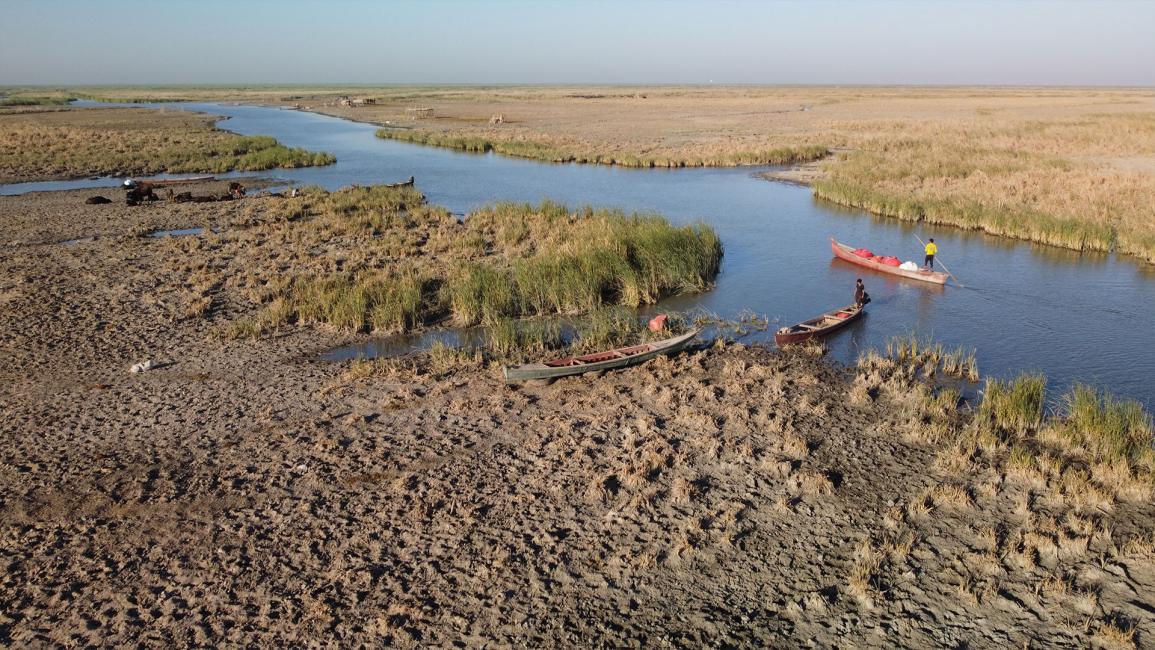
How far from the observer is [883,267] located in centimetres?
2353

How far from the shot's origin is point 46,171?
43.6 meters

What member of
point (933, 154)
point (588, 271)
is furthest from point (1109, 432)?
point (933, 154)

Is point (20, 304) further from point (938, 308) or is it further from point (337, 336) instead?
point (938, 308)

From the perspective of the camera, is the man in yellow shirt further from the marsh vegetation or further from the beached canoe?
the beached canoe

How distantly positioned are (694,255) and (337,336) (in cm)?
1127

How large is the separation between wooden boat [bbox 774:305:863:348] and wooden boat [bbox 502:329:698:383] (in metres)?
2.25

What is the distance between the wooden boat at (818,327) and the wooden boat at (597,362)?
2246mm

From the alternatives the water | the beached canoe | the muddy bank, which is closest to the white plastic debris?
the water

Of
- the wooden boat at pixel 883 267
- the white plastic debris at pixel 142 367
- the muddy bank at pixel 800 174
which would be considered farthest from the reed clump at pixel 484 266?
the muddy bank at pixel 800 174

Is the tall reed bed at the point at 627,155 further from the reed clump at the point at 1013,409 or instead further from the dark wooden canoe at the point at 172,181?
the reed clump at the point at 1013,409

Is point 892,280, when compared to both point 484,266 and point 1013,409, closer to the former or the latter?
A: point 1013,409

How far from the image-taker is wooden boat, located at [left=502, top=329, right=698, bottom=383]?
14352 mm

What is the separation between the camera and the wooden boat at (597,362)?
14.4m

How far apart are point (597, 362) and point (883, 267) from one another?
13.4m
